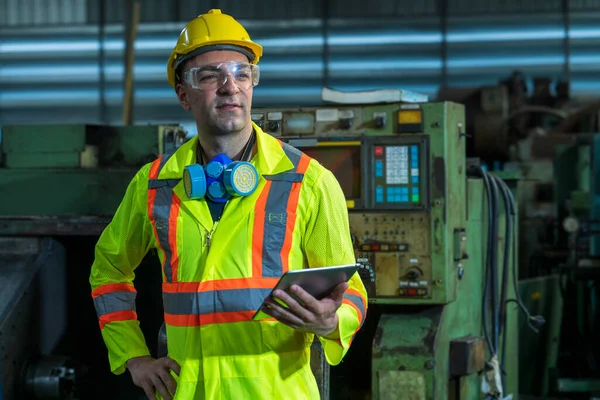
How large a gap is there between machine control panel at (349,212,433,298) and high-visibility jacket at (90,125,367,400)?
129 cm

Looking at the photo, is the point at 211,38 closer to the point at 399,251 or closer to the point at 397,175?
the point at 397,175

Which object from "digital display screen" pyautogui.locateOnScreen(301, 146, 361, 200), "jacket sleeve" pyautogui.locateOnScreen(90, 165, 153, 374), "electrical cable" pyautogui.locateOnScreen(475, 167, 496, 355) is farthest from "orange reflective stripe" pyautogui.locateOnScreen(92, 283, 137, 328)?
"electrical cable" pyautogui.locateOnScreen(475, 167, 496, 355)

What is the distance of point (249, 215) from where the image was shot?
1.92 m

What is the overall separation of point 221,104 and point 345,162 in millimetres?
1367

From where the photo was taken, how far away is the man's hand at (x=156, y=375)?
1.97 metres

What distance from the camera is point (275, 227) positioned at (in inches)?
75.3

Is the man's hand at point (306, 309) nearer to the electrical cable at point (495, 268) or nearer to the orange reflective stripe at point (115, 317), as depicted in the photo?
the orange reflective stripe at point (115, 317)

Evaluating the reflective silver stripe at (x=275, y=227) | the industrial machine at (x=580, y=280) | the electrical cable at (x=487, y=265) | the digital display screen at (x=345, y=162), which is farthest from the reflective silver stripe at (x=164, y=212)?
the industrial machine at (x=580, y=280)

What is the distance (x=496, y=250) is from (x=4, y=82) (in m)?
9.06

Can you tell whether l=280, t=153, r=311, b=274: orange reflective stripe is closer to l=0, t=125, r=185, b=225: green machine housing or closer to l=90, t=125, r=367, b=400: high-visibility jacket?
l=90, t=125, r=367, b=400: high-visibility jacket

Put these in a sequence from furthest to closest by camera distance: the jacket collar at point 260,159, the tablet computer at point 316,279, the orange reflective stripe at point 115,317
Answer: the orange reflective stripe at point 115,317 < the jacket collar at point 260,159 < the tablet computer at point 316,279

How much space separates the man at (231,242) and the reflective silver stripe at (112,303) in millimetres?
88

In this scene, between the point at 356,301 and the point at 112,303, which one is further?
the point at 112,303

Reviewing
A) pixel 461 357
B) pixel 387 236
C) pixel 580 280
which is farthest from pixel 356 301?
pixel 580 280
